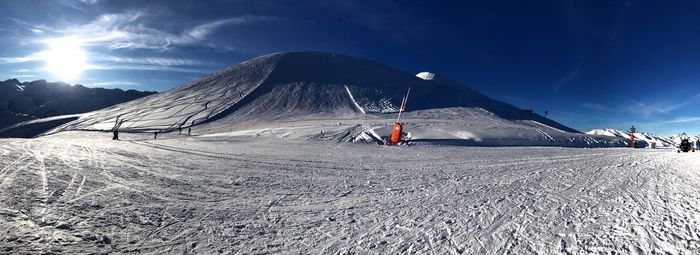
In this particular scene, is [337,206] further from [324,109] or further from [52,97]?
[52,97]

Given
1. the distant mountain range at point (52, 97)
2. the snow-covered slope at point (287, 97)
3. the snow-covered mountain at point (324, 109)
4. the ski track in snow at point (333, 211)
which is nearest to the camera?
the ski track in snow at point (333, 211)

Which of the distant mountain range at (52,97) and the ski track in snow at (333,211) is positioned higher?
the distant mountain range at (52,97)

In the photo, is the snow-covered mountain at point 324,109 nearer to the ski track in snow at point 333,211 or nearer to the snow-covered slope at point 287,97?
the snow-covered slope at point 287,97

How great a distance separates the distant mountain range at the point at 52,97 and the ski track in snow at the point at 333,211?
171004 mm

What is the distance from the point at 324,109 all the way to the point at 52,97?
178 metres

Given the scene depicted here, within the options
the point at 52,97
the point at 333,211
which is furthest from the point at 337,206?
the point at 52,97

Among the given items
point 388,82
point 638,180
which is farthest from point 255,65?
point 638,180

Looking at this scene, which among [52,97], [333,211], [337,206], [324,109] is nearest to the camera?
[333,211]

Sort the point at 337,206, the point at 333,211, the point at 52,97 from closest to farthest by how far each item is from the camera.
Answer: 1. the point at 333,211
2. the point at 337,206
3. the point at 52,97

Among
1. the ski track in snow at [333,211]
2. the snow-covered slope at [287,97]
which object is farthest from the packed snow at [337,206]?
the snow-covered slope at [287,97]

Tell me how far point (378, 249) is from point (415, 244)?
48cm

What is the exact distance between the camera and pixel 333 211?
5625 millimetres

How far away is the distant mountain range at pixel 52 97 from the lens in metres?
149

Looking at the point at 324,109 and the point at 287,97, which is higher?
the point at 287,97
